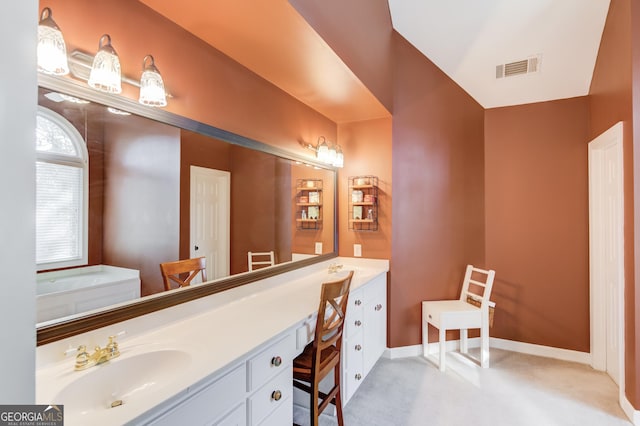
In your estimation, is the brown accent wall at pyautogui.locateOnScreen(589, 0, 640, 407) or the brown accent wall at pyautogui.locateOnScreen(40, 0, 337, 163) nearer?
the brown accent wall at pyautogui.locateOnScreen(40, 0, 337, 163)

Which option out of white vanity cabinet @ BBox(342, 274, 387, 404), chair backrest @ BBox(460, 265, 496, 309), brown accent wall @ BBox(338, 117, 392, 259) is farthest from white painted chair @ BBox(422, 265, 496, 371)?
brown accent wall @ BBox(338, 117, 392, 259)

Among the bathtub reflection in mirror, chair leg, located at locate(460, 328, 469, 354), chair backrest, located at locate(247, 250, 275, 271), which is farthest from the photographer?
chair leg, located at locate(460, 328, 469, 354)

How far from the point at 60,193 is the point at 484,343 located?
10.9ft

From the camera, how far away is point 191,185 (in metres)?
1.66

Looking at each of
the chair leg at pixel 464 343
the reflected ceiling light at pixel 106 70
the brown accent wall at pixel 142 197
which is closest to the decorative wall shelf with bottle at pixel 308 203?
the brown accent wall at pixel 142 197

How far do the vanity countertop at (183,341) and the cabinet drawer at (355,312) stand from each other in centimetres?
29

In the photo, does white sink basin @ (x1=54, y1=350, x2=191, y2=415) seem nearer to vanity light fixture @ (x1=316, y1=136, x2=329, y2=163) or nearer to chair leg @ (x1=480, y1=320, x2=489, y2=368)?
vanity light fixture @ (x1=316, y1=136, x2=329, y2=163)

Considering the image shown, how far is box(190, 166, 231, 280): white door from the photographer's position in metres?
1.68

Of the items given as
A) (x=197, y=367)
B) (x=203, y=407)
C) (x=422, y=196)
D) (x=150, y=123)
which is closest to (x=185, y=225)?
(x=150, y=123)

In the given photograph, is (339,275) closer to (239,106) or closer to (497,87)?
(239,106)

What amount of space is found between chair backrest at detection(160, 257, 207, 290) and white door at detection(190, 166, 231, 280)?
4 centimetres

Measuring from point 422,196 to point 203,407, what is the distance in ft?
8.92

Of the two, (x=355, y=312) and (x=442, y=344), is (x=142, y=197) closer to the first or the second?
(x=355, y=312)

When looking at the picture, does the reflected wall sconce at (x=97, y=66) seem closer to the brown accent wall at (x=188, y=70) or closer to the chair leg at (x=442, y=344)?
the brown accent wall at (x=188, y=70)
